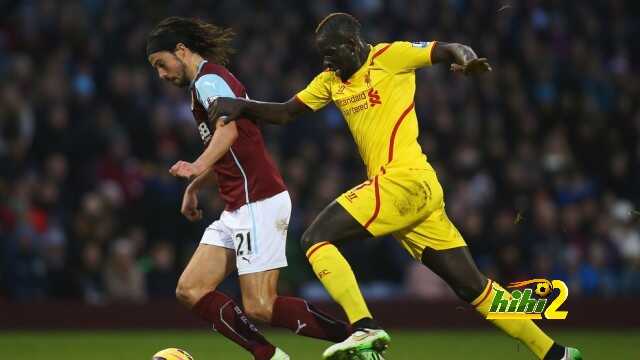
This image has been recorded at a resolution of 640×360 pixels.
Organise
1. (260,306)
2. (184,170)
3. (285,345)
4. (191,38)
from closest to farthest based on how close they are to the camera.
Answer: (184,170), (260,306), (191,38), (285,345)

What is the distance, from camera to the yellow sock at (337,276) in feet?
21.5

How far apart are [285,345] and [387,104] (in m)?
4.85

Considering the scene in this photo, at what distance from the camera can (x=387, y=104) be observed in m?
6.88

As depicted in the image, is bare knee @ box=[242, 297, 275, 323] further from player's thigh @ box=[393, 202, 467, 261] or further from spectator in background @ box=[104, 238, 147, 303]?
spectator in background @ box=[104, 238, 147, 303]

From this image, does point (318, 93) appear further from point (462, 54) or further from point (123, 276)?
point (123, 276)

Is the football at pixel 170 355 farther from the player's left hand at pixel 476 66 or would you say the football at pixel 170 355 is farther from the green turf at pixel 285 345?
the player's left hand at pixel 476 66

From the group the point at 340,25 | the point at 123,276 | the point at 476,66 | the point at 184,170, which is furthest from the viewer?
the point at 123,276

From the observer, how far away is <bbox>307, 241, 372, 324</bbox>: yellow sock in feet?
21.5

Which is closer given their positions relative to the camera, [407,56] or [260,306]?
[407,56]

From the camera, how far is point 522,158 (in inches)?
559

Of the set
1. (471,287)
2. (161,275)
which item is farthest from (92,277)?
(471,287)

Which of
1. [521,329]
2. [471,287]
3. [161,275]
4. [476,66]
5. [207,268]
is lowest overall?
[161,275]

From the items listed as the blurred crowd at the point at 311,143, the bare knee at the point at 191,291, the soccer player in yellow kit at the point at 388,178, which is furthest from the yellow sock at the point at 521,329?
the blurred crowd at the point at 311,143

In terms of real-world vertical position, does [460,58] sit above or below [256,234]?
above
